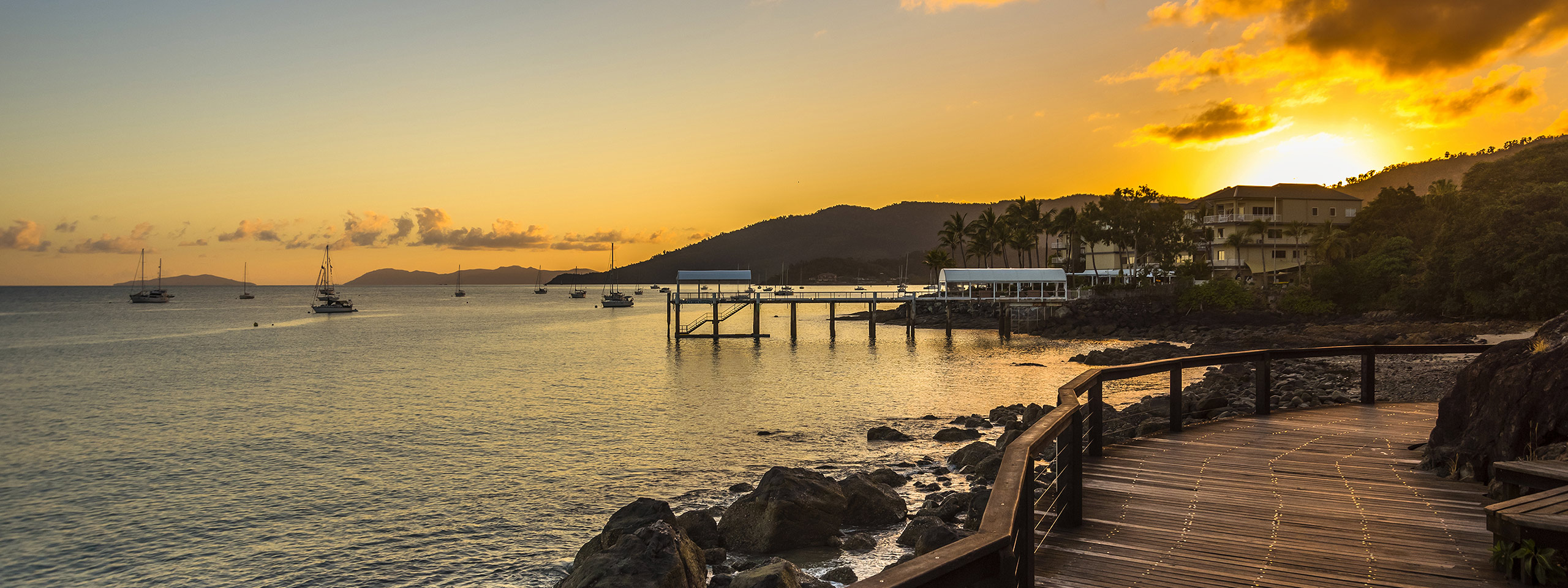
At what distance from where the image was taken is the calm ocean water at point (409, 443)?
45.5 ft

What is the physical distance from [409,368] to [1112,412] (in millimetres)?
38306

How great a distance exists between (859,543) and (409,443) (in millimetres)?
16214

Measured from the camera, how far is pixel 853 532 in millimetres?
13203

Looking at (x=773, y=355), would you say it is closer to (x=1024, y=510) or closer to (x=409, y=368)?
(x=409, y=368)

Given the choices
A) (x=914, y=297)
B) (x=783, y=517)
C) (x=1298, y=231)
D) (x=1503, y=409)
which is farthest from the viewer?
(x=1298, y=231)

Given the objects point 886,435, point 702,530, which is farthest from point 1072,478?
point 886,435

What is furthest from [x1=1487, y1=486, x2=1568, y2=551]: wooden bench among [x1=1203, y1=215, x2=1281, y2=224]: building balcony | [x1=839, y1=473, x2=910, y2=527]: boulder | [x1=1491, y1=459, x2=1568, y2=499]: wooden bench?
[x1=1203, y1=215, x2=1281, y2=224]: building balcony

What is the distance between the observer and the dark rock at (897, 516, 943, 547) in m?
12.2

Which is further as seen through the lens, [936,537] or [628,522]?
[628,522]

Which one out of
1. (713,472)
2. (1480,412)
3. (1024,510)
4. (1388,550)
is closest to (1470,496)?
(1480,412)

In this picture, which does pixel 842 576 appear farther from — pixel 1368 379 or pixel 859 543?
pixel 1368 379

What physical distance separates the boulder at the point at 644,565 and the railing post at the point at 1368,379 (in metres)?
8.97

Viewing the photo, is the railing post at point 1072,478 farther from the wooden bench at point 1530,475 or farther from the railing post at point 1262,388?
the railing post at point 1262,388

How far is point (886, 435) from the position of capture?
2244 centimetres
